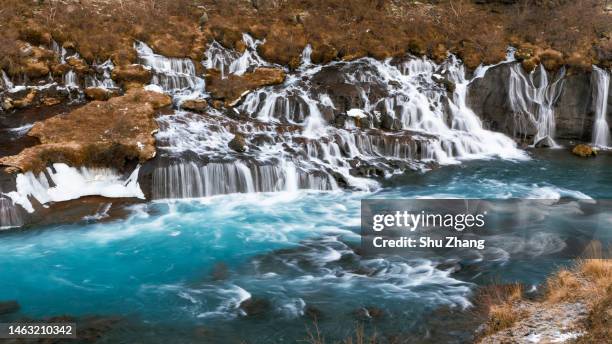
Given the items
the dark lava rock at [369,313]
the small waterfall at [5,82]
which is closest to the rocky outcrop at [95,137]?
the small waterfall at [5,82]

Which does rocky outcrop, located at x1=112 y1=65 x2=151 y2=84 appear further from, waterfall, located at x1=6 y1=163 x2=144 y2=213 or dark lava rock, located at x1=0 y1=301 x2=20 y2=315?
dark lava rock, located at x1=0 y1=301 x2=20 y2=315

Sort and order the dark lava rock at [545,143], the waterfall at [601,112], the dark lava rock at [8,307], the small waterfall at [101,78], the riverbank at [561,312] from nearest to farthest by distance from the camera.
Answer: the riverbank at [561,312], the dark lava rock at [8,307], the small waterfall at [101,78], the waterfall at [601,112], the dark lava rock at [545,143]

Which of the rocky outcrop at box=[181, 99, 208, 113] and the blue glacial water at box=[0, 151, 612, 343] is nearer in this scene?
the blue glacial water at box=[0, 151, 612, 343]

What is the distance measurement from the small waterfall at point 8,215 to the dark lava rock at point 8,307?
3843mm

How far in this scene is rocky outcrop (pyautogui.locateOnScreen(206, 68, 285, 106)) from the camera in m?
20.7

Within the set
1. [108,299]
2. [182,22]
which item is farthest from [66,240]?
[182,22]

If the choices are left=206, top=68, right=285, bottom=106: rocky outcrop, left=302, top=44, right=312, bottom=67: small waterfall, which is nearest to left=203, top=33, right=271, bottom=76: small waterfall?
left=206, top=68, right=285, bottom=106: rocky outcrop

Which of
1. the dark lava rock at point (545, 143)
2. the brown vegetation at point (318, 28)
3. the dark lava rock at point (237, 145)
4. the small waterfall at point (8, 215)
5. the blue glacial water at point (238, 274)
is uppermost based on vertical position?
the brown vegetation at point (318, 28)

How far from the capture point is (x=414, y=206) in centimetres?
1496

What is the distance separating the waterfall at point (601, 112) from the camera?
2128 cm

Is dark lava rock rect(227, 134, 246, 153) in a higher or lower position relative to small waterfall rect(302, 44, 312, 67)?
lower

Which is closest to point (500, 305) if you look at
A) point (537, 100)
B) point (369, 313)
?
point (369, 313)

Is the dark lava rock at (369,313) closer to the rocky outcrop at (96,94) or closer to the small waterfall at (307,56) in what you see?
the rocky outcrop at (96,94)

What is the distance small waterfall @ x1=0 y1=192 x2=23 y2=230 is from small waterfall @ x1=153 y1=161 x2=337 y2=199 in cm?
362
